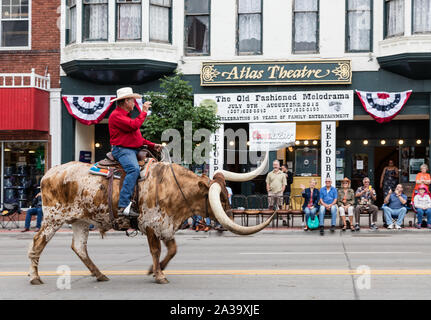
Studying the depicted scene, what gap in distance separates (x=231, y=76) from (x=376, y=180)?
23.7ft

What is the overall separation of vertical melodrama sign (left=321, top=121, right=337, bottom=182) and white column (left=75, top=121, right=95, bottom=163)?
9.06 metres

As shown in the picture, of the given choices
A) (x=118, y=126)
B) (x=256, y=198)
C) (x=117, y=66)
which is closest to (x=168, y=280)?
(x=118, y=126)

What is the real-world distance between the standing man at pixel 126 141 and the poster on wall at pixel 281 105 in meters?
13.4

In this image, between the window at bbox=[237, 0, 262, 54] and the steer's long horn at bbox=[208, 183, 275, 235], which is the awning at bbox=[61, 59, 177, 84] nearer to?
the window at bbox=[237, 0, 262, 54]

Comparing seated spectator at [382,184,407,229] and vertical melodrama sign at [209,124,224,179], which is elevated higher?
vertical melodrama sign at [209,124,224,179]

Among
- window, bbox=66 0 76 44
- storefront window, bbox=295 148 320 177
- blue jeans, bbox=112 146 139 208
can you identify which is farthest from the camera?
storefront window, bbox=295 148 320 177

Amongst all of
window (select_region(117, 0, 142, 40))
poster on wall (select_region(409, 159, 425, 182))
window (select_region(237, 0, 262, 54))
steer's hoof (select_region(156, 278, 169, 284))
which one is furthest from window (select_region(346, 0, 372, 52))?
steer's hoof (select_region(156, 278, 169, 284))

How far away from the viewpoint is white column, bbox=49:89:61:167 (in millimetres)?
22906

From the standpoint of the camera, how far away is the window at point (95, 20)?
73.0 ft

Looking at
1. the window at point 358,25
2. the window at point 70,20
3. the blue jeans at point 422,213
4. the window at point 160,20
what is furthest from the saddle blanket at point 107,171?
the window at point 70,20

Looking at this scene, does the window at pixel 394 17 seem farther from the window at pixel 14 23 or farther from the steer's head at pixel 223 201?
the steer's head at pixel 223 201

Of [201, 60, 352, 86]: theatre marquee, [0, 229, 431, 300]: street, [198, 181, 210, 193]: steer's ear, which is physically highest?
[201, 60, 352, 86]: theatre marquee

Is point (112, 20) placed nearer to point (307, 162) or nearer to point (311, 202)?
point (307, 162)

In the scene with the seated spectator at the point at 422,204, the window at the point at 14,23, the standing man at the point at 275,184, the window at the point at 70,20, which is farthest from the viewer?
the window at the point at 14,23
